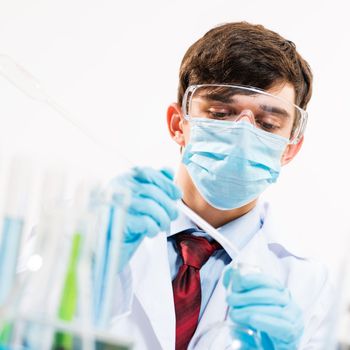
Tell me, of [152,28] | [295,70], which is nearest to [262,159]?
[295,70]

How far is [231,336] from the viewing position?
117 cm

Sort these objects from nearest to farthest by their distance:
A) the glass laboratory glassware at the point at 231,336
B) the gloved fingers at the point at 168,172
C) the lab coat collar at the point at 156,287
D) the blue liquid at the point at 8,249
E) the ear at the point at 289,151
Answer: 1. the blue liquid at the point at 8,249
2. the glass laboratory glassware at the point at 231,336
3. the gloved fingers at the point at 168,172
4. the lab coat collar at the point at 156,287
5. the ear at the point at 289,151

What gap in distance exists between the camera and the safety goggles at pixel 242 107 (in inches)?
70.4

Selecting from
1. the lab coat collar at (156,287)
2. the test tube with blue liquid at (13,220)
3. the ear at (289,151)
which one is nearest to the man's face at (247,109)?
the ear at (289,151)

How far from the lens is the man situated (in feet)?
5.55

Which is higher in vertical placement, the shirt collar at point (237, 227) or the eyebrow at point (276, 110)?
the eyebrow at point (276, 110)

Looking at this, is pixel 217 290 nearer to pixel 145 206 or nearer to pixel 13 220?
pixel 145 206

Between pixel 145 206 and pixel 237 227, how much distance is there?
63 cm

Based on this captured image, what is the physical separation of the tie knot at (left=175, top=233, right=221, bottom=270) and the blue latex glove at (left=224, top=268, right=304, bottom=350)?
0.47 m

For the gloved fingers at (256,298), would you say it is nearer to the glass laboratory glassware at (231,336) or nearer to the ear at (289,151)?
the glass laboratory glassware at (231,336)

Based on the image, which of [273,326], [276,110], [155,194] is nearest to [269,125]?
[276,110]

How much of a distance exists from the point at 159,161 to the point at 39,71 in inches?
25.5

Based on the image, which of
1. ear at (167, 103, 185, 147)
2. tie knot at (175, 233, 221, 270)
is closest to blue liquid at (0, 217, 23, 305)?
tie knot at (175, 233, 221, 270)

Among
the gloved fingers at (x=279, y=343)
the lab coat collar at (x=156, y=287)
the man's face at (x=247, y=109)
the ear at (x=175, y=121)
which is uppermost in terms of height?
the man's face at (x=247, y=109)
